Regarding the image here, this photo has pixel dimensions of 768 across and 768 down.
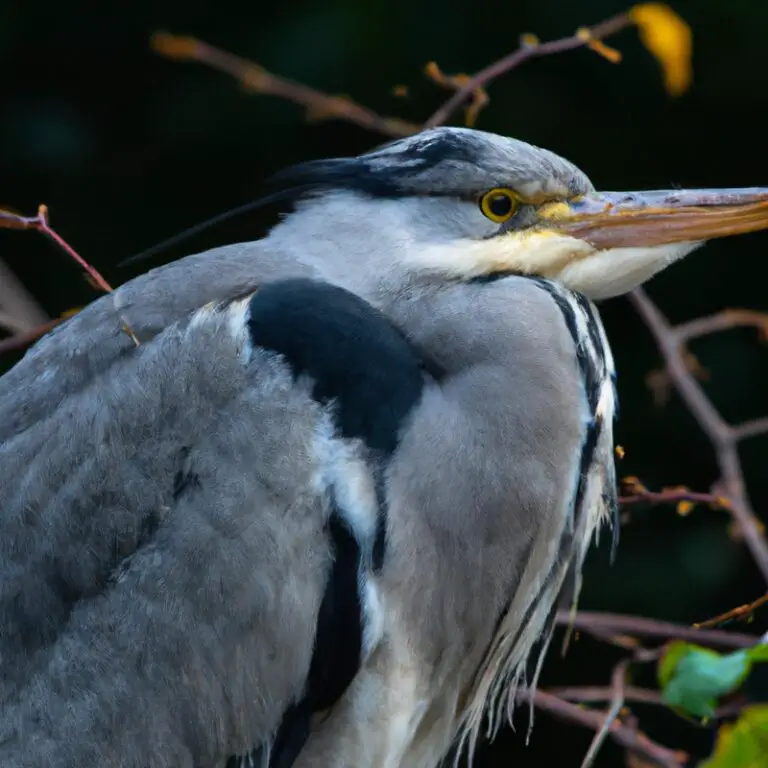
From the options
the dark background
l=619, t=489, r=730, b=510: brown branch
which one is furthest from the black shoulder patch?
the dark background

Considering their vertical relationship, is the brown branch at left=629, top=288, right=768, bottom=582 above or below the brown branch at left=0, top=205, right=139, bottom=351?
below

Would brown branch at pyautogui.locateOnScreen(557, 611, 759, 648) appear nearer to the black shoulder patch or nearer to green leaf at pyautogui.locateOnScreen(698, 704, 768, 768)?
the black shoulder patch

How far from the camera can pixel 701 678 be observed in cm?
152

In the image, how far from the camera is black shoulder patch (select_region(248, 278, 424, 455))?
1995 millimetres

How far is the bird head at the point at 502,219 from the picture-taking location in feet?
6.97

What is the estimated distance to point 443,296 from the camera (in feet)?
6.95

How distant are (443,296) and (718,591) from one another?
2020mm

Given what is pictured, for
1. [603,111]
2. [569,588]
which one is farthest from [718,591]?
[569,588]

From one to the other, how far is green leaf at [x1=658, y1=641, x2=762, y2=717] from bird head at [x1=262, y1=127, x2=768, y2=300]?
75 cm

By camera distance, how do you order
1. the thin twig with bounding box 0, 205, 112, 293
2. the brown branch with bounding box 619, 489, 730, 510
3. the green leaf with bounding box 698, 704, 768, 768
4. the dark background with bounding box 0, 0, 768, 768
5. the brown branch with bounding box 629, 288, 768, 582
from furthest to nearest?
the dark background with bounding box 0, 0, 768, 768, the brown branch with bounding box 629, 288, 768, 582, the brown branch with bounding box 619, 489, 730, 510, the thin twig with bounding box 0, 205, 112, 293, the green leaf with bounding box 698, 704, 768, 768

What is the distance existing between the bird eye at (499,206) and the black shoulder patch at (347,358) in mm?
260

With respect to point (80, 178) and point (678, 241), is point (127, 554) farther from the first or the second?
point (80, 178)

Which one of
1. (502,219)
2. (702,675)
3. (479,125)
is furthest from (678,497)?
(479,125)

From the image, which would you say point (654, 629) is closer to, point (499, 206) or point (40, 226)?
point (499, 206)
